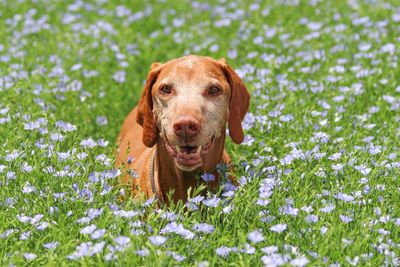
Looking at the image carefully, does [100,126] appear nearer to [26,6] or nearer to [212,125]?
[212,125]

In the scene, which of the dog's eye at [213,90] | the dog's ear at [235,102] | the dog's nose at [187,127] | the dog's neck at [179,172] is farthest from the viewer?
the dog's ear at [235,102]

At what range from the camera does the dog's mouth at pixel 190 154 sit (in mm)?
5258

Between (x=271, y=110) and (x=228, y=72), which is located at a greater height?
(x=228, y=72)

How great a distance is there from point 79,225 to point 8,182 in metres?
0.79

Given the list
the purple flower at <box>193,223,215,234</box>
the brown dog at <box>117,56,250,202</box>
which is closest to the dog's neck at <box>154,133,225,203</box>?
the brown dog at <box>117,56,250,202</box>

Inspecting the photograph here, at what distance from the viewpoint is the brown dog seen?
17.0ft

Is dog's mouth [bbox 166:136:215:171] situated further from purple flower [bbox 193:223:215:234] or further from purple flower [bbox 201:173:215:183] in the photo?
purple flower [bbox 193:223:215:234]

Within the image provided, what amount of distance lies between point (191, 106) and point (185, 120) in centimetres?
18

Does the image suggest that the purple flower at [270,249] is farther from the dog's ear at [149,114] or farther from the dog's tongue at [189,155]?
the dog's ear at [149,114]

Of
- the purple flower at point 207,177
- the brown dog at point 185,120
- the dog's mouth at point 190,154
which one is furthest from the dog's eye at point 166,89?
the purple flower at point 207,177

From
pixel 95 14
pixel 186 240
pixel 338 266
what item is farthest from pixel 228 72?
pixel 95 14

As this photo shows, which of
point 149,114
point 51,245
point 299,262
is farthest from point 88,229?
point 149,114

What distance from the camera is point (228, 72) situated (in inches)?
222

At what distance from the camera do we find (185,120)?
5035 millimetres
